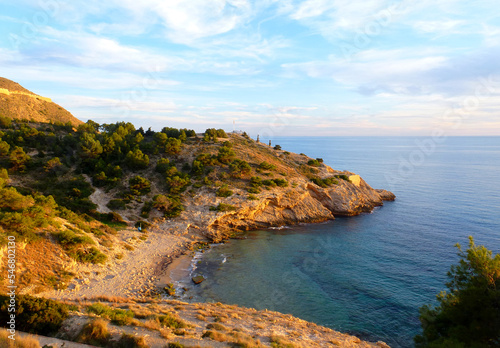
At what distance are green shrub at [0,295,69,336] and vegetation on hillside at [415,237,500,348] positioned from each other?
1996 centimetres

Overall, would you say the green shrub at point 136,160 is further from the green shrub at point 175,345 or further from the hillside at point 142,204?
the green shrub at point 175,345

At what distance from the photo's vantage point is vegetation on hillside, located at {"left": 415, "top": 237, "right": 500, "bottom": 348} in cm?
1319

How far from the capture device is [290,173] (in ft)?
184

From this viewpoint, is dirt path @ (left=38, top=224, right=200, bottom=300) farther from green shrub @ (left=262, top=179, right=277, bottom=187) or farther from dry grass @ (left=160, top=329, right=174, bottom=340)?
green shrub @ (left=262, top=179, right=277, bottom=187)

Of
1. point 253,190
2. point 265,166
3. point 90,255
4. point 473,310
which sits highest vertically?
point 265,166

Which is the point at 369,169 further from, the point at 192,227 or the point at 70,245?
the point at 70,245

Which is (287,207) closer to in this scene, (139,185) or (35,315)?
(139,185)

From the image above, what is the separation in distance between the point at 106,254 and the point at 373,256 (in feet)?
106

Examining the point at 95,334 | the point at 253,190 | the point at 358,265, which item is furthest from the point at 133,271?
the point at 358,265

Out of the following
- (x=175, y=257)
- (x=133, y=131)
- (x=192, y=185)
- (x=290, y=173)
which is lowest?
(x=175, y=257)

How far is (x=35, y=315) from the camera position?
39.7 ft

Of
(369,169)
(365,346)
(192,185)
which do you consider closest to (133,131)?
(192,185)

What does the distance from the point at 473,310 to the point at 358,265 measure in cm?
1825

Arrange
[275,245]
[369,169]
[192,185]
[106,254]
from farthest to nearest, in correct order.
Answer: [369,169]
[192,185]
[275,245]
[106,254]
